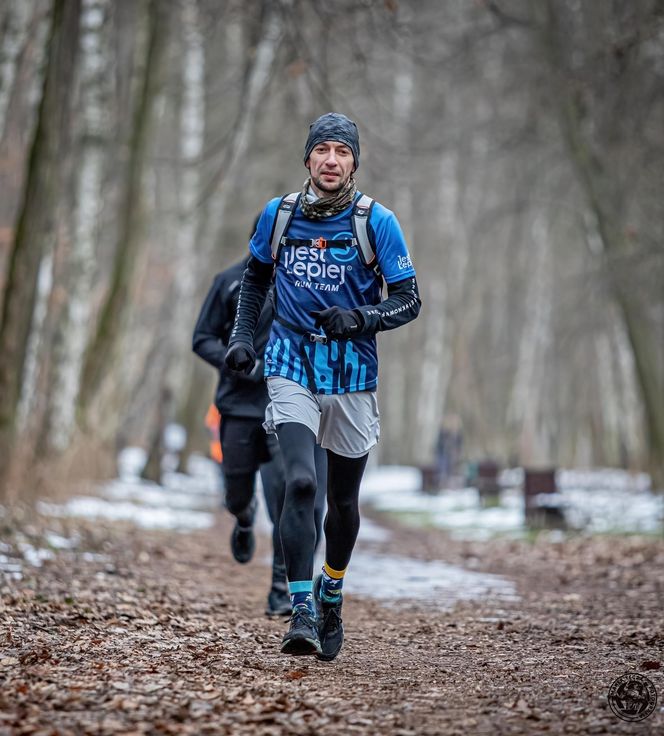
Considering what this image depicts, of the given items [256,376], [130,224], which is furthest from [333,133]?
[130,224]

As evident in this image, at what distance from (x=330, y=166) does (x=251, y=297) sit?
79 centimetres

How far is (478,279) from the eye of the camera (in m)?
37.9

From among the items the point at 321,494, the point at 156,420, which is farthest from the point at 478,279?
the point at 321,494

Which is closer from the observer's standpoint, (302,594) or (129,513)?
(302,594)

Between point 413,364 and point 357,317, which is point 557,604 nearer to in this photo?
point 357,317

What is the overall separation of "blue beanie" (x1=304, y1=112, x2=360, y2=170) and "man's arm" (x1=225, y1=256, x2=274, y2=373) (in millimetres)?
578

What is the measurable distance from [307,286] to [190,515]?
10.3 m

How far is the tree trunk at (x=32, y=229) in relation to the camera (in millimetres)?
9820

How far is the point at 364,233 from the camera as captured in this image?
16.2 ft

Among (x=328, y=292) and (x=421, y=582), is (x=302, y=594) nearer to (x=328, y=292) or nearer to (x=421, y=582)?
(x=328, y=292)

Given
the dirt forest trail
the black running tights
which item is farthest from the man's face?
the dirt forest trail

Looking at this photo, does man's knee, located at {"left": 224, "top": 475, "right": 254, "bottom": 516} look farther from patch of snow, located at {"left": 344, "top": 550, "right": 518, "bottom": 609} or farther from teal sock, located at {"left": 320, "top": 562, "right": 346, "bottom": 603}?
teal sock, located at {"left": 320, "top": 562, "right": 346, "bottom": 603}

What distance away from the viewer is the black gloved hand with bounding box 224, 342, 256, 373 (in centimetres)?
504

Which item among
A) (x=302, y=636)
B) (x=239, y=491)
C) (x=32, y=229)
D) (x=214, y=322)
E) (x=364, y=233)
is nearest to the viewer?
(x=302, y=636)
